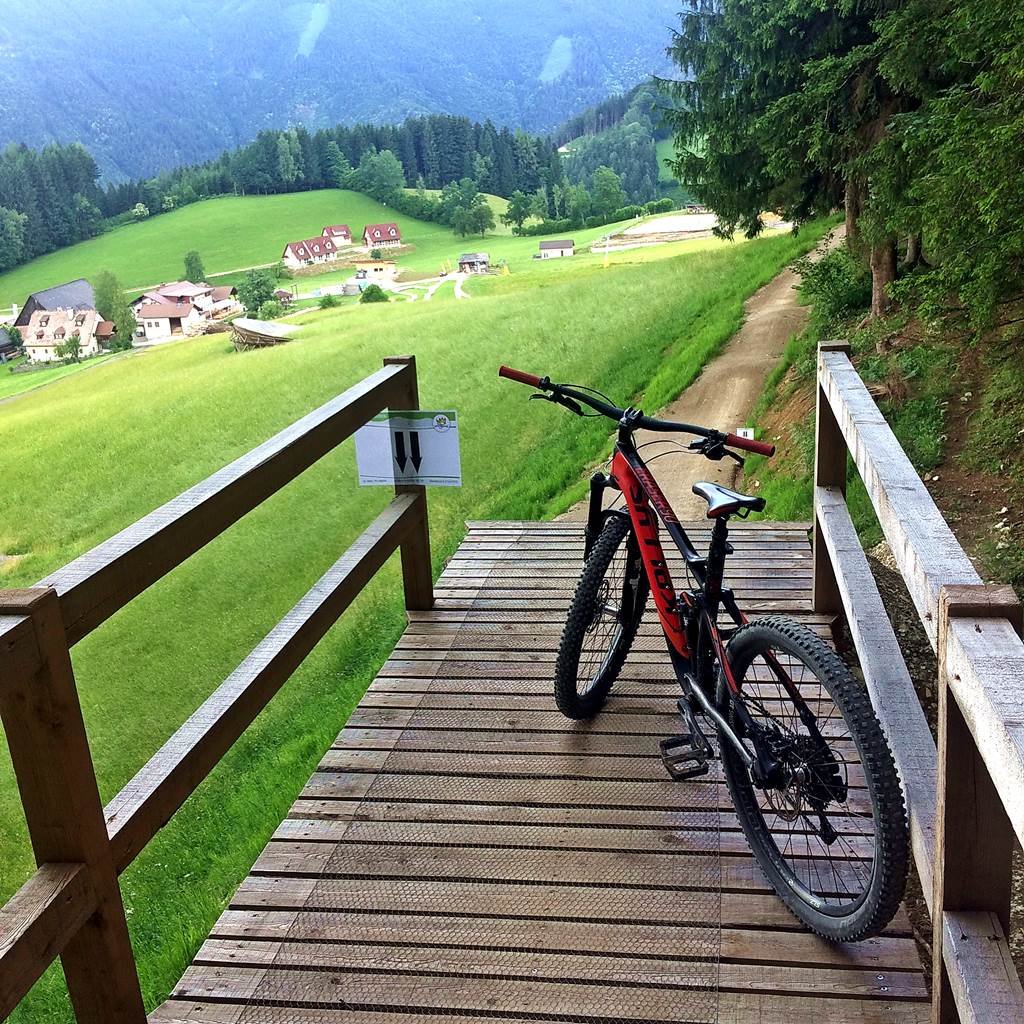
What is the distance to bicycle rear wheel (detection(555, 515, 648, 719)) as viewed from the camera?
3094 millimetres

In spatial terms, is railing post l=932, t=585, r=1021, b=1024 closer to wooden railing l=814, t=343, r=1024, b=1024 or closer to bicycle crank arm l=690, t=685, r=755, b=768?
wooden railing l=814, t=343, r=1024, b=1024

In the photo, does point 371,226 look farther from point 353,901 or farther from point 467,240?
point 353,901

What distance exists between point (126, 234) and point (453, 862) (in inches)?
2433

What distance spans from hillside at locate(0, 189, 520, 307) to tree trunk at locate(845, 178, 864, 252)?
41.1 meters

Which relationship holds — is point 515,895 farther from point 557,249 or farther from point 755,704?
point 557,249

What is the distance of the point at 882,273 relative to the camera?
879 cm

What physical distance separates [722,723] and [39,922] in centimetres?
154

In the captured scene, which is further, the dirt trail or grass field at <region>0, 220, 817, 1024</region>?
the dirt trail

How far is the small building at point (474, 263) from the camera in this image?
40156 millimetres

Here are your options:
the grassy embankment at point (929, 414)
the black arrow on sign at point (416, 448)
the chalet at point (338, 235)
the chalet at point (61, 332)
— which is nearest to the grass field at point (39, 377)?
the chalet at point (61, 332)

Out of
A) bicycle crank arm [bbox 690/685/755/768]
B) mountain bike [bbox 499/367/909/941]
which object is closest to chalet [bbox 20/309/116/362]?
mountain bike [bbox 499/367/909/941]

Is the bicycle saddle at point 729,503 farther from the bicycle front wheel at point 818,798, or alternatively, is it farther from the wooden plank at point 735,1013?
the wooden plank at point 735,1013

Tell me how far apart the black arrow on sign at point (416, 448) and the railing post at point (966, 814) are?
109 inches

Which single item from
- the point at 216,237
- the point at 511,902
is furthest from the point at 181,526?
the point at 216,237
